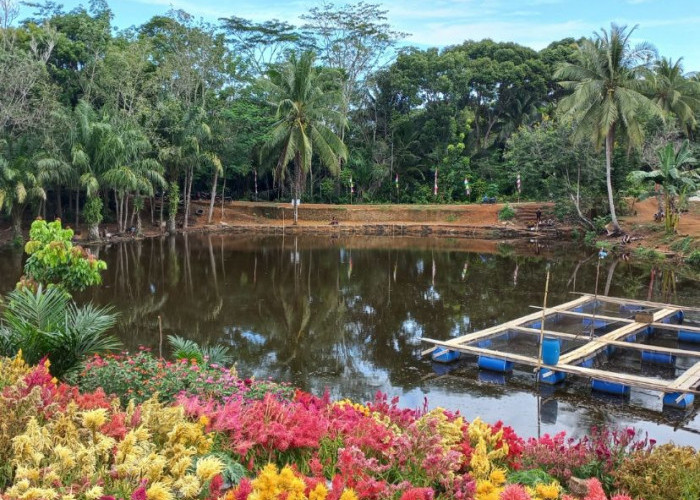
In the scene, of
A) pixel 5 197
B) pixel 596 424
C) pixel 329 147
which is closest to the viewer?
pixel 596 424

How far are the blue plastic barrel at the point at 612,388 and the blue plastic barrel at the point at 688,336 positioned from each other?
373 cm

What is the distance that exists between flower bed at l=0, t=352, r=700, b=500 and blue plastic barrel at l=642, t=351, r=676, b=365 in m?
6.08

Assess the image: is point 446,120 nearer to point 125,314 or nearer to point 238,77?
point 238,77

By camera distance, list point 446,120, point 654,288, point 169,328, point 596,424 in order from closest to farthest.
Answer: point 596,424 < point 169,328 < point 654,288 < point 446,120

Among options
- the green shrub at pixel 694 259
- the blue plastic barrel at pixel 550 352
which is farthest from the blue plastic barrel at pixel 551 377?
the green shrub at pixel 694 259

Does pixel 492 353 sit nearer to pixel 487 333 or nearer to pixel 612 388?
pixel 487 333

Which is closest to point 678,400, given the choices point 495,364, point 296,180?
point 495,364

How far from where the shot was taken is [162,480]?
295 centimetres

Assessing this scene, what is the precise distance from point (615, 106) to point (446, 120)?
11.7 m

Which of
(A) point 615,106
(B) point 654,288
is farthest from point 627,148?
(B) point 654,288

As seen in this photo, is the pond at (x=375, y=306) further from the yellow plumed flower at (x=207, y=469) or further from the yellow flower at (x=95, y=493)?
the yellow flower at (x=95, y=493)

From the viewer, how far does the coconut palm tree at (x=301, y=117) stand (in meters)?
27.4

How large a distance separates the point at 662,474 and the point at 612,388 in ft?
16.4

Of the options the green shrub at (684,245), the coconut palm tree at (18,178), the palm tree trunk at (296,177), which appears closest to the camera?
the coconut palm tree at (18,178)
